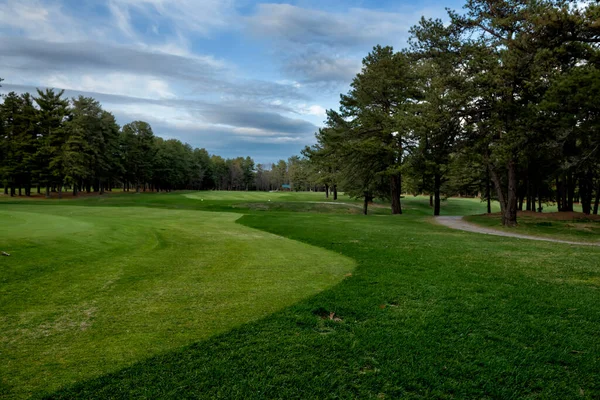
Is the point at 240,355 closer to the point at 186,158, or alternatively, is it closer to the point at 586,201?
the point at 586,201

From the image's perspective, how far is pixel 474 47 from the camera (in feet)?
55.6

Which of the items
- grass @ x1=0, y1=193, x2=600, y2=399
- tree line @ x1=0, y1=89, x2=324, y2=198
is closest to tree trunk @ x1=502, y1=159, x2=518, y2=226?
grass @ x1=0, y1=193, x2=600, y2=399

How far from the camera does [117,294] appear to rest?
5.51 metres

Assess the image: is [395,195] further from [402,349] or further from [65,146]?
[65,146]

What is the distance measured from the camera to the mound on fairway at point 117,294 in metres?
3.55

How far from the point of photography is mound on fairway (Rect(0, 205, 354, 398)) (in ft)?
11.6

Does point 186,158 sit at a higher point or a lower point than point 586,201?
higher

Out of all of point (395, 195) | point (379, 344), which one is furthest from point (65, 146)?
point (379, 344)

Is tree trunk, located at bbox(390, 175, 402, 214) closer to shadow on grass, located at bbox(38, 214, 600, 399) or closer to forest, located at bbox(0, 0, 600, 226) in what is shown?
forest, located at bbox(0, 0, 600, 226)

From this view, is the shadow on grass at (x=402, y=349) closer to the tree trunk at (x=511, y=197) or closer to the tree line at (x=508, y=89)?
the tree line at (x=508, y=89)

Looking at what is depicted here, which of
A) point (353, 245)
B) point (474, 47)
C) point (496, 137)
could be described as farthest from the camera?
point (496, 137)

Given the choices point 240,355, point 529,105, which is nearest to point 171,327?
point 240,355

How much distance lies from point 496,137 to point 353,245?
13436mm

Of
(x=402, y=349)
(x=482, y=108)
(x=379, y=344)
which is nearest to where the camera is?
(x=402, y=349)
